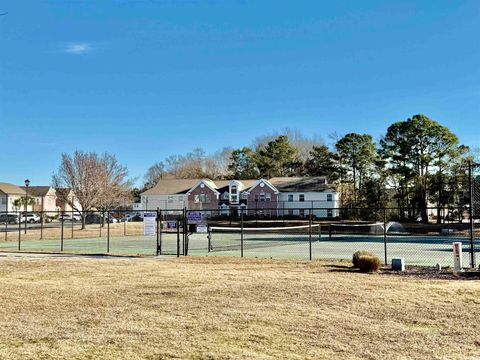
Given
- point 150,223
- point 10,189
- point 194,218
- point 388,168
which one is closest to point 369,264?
point 194,218

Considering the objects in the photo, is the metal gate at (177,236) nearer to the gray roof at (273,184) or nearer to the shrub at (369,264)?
the shrub at (369,264)

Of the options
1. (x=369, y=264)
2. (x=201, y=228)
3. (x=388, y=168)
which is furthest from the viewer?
(x=388, y=168)

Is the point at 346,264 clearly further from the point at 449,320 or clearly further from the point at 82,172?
the point at 82,172

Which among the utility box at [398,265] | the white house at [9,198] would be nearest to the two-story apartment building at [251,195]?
the white house at [9,198]

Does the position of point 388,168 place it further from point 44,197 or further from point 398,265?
point 44,197

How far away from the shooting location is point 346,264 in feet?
55.1

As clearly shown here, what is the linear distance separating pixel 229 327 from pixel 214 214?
64.9 metres

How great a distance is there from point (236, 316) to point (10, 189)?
106386 millimetres

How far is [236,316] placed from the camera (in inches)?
330

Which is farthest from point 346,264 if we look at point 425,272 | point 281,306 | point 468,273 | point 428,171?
point 428,171

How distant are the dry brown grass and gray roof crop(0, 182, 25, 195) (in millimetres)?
95889

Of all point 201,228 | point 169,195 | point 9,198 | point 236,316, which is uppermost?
point 9,198

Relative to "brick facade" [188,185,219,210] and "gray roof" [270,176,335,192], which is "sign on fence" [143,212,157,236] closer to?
"gray roof" [270,176,335,192]

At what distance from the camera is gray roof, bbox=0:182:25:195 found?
101 m
